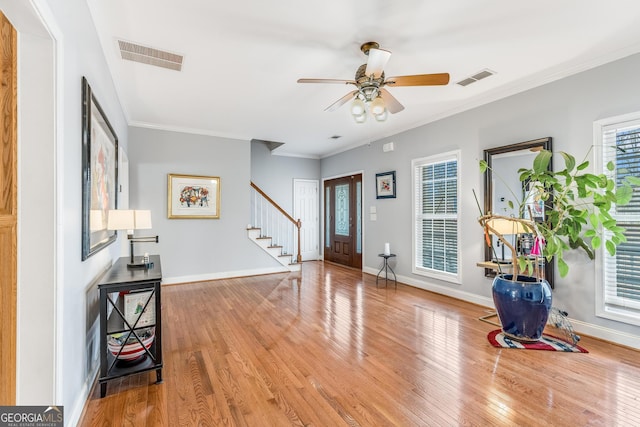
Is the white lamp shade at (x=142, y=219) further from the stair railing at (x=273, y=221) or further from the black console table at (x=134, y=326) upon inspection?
the stair railing at (x=273, y=221)

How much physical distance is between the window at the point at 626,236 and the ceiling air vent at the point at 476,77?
116 cm

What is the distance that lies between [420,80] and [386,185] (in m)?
3.19

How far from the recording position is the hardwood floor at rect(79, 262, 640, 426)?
1.87m

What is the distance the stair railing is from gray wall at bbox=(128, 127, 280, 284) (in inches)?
19.5

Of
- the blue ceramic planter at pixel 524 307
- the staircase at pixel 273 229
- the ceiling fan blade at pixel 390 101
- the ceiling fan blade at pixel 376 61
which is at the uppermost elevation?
the ceiling fan blade at pixel 376 61

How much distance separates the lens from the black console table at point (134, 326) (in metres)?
2.14

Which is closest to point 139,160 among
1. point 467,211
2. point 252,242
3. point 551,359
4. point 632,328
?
point 252,242

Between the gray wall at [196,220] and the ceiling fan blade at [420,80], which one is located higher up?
the ceiling fan blade at [420,80]

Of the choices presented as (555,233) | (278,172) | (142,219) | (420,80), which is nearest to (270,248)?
(278,172)

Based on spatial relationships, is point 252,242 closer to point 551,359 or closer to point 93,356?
point 93,356

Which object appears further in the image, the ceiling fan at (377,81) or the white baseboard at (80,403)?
the ceiling fan at (377,81)

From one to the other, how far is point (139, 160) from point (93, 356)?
3.65 m

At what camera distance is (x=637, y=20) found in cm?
241

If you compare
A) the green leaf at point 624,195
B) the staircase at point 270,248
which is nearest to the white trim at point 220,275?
the staircase at point 270,248
